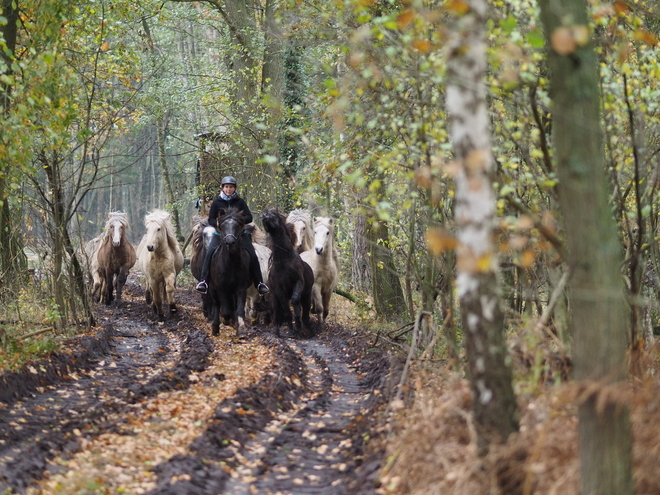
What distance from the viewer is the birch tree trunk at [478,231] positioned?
163 inches

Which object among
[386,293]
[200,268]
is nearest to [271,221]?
[386,293]

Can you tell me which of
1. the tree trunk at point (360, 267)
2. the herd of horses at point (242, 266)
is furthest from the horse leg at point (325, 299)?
the tree trunk at point (360, 267)

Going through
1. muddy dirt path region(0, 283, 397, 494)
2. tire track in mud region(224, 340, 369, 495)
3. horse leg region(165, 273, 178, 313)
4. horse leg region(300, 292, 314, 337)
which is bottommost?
tire track in mud region(224, 340, 369, 495)

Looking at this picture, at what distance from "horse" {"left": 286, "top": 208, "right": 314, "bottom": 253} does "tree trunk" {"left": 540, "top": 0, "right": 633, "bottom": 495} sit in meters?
13.3

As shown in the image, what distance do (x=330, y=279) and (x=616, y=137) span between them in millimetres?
9602

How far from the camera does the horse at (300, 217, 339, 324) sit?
1567 cm

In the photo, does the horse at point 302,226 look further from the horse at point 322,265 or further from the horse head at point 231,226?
the horse head at point 231,226

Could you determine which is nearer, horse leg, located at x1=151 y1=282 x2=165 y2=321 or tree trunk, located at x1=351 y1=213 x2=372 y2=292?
horse leg, located at x1=151 y1=282 x2=165 y2=321

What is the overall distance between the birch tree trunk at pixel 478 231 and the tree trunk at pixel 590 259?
458 mm

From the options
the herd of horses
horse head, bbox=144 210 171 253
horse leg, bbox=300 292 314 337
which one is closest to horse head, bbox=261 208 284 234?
the herd of horses

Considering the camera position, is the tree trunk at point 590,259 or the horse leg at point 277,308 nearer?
the tree trunk at point 590,259

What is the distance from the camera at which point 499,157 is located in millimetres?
7160

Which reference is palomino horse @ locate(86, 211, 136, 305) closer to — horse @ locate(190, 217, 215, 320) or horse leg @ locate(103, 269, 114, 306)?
horse leg @ locate(103, 269, 114, 306)

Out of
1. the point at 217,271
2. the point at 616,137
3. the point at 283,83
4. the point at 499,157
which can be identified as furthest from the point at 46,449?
the point at 283,83
